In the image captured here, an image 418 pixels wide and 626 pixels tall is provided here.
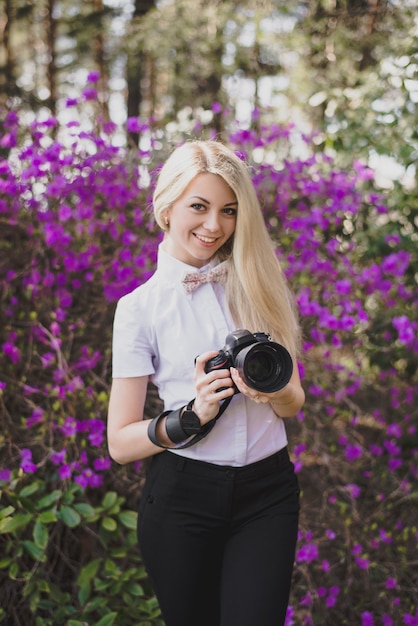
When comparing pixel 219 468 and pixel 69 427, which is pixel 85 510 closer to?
pixel 69 427

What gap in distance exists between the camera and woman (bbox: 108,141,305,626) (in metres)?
1.65

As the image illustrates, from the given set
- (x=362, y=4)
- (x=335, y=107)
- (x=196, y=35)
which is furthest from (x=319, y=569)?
(x=196, y=35)

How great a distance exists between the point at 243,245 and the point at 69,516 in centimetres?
113

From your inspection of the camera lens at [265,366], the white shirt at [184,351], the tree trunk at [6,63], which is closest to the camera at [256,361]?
the camera lens at [265,366]

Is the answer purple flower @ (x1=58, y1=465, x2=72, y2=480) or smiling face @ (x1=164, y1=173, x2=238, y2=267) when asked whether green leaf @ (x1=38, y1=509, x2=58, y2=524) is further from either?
smiling face @ (x1=164, y1=173, x2=238, y2=267)

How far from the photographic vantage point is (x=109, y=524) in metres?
2.35

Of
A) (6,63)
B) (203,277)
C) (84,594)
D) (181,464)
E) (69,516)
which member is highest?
(6,63)

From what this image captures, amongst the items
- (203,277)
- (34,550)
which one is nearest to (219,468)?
(203,277)

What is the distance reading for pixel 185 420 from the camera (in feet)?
5.32

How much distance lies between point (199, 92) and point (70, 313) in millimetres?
6434

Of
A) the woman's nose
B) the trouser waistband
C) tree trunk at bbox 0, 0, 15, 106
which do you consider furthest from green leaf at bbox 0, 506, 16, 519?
tree trunk at bbox 0, 0, 15, 106

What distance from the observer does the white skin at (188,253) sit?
5.69ft

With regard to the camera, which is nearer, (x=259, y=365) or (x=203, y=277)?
Result: (x=259, y=365)

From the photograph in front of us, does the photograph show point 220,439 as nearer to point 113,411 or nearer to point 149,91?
point 113,411
